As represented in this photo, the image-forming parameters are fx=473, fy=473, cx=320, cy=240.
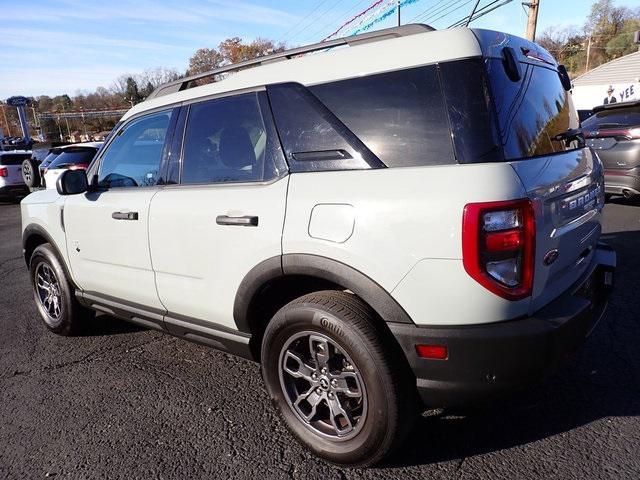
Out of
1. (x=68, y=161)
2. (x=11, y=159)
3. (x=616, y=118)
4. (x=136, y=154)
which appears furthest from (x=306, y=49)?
(x=11, y=159)

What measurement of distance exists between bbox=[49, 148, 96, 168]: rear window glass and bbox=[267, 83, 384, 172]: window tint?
10.5 m

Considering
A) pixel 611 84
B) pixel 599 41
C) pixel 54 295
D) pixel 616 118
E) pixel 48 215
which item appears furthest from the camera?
pixel 599 41

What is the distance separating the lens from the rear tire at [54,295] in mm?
3900

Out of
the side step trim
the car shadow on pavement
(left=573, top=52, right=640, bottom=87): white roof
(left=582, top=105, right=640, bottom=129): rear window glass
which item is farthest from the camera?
(left=573, top=52, right=640, bottom=87): white roof

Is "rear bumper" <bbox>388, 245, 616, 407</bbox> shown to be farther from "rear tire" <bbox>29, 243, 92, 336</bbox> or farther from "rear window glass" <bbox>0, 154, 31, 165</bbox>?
"rear window glass" <bbox>0, 154, 31, 165</bbox>

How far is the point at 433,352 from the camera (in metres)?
1.97

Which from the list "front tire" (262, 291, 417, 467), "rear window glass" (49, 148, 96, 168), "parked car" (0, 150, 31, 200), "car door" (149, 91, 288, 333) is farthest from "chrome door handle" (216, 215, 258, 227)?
"parked car" (0, 150, 31, 200)

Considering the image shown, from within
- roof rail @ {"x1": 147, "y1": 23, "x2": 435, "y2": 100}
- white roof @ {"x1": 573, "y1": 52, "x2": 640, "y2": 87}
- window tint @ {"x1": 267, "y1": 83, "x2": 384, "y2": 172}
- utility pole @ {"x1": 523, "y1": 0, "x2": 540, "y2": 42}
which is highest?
utility pole @ {"x1": 523, "y1": 0, "x2": 540, "y2": 42}

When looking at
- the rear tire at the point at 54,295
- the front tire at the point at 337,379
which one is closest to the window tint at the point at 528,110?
the front tire at the point at 337,379

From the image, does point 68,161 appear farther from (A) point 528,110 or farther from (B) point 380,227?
(A) point 528,110

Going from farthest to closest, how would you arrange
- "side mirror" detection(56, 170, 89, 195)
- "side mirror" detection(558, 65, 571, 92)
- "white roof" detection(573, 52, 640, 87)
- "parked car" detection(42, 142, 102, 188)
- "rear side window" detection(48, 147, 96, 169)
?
"white roof" detection(573, 52, 640, 87)
"rear side window" detection(48, 147, 96, 169)
"parked car" detection(42, 142, 102, 188)
"side mirror" detection(56, 170, 89, 195)
"side mirror" detection(558, 65, 571, 92)

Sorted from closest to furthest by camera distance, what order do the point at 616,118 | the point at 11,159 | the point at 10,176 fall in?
the point at 616,118, the point at 10,176, the point at 11,159

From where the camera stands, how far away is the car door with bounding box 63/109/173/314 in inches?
121

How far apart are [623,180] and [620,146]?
521 mm
